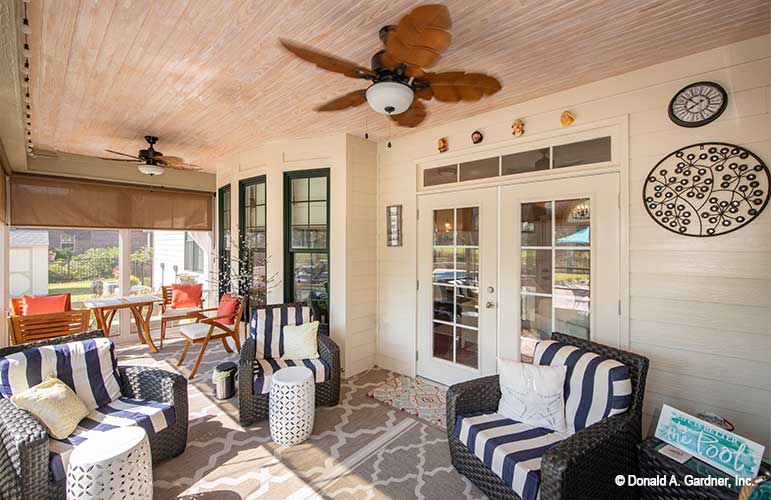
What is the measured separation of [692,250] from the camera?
7.54 feet

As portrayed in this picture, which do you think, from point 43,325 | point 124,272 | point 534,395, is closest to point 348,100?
point 534,395

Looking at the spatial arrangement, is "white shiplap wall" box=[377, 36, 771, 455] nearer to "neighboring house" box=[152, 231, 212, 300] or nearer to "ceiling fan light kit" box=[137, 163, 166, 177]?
"ceiling fan light kit" box=[137, 163, 166, 177]

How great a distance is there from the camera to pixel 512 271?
10.3ft

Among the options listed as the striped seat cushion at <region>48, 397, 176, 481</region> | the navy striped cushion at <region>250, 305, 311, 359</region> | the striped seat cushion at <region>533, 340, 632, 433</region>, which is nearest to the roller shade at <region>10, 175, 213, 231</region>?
the navy striped cushion at <region>250, 305, 311, 359</region>

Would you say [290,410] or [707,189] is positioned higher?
[707,189]

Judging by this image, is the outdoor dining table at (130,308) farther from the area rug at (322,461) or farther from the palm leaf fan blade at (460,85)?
the palm leaf fan blade at (460,85)

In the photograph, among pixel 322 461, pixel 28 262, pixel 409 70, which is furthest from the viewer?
pixel 28 262

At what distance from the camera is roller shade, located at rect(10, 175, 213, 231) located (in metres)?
4.51

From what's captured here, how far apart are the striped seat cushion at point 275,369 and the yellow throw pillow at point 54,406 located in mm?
1123

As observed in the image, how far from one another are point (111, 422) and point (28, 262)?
13.3ft

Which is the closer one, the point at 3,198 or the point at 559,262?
the point at 559,262

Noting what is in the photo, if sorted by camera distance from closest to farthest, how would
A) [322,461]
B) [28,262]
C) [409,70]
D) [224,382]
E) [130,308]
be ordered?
[409,70], [322,461], [224,382], [28,262], [130,308]

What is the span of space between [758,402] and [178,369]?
5305 millimetres

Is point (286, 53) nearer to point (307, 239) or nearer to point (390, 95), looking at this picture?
point (390, 95)
